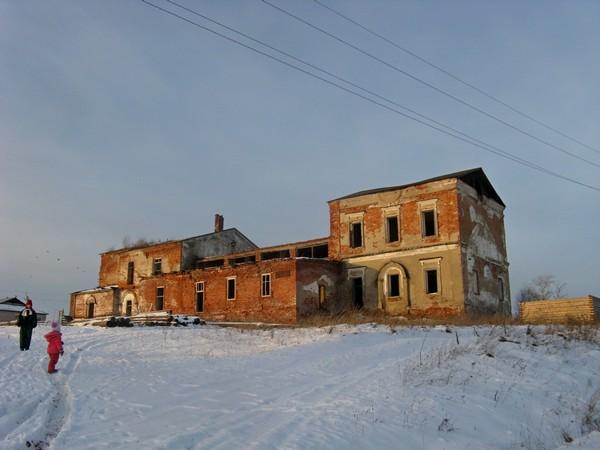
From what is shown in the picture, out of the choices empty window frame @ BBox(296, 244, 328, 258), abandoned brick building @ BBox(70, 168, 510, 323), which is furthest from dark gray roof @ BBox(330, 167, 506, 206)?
empty window frame @ BBox(296, 244, 328, 258)

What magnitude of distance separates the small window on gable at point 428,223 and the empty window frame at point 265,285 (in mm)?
9227

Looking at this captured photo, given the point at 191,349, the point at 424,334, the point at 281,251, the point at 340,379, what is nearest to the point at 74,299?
the point at 281,251

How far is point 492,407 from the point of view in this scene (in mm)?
10242

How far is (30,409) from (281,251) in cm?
2953

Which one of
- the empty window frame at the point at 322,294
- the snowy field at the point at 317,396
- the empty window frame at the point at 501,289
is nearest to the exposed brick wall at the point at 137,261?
the empty window frame at the point at 322,294

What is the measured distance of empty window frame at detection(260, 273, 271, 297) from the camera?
3347 centimetres

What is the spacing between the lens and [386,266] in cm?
3244

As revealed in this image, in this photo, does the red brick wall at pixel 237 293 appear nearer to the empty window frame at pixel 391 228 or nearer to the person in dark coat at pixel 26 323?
the empty window frame at pixel 391 228

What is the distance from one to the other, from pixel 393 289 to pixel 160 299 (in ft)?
56.4

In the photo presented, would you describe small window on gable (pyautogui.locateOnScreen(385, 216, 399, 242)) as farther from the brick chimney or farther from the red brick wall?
the brick chimney

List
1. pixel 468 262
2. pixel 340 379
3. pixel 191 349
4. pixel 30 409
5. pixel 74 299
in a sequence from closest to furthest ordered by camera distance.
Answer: pixel 30 409 < pixel 340 379 < pixel 191 349 < pixel 468 262 < pixel 74 299

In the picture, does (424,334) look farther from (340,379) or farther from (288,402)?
(288,402)

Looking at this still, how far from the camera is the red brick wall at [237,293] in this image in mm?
32438

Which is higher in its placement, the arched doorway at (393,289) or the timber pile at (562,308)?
the arched doorway at (393,289)
